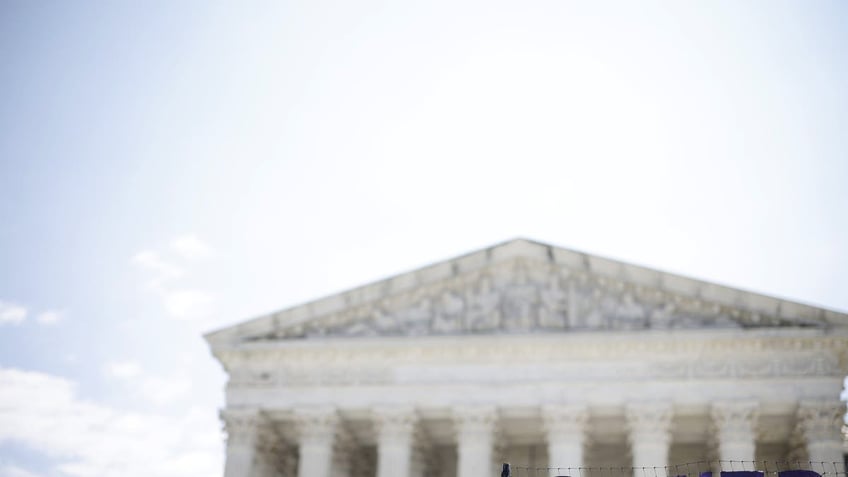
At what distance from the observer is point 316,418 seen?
37281mm

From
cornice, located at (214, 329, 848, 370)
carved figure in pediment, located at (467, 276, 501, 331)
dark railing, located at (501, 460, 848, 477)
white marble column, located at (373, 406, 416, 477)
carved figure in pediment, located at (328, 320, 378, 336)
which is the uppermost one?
carved figure in pediment, located at (467, 276, 501, 331)

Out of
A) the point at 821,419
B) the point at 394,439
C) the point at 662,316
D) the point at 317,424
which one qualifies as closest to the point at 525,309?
the point at 662,316

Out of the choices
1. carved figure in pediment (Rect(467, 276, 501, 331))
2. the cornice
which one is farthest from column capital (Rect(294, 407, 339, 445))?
carved figure in pediment (Rect(467, 276, 501, 331))

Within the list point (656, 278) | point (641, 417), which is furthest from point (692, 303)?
point (641, 417)

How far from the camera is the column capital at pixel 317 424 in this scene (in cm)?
3719

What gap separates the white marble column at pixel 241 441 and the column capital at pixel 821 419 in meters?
18.3

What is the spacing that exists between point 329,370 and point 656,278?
11843 millimetres

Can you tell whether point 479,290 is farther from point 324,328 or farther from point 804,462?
point 804,462

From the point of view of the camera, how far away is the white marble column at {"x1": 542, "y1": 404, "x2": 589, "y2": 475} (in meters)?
35.3

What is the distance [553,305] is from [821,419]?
9.40m

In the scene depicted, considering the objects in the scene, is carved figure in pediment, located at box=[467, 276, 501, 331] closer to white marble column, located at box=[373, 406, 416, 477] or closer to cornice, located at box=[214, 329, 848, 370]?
cornice, located at box=[214, 329, 848, 370]

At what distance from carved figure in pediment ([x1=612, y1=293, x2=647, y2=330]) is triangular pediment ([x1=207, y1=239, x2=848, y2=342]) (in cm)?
3

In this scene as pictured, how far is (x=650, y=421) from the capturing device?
3531 centimetres

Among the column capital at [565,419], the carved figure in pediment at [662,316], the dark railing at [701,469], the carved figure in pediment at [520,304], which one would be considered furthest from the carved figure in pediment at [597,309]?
the dark railing at [701,469]
